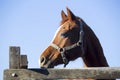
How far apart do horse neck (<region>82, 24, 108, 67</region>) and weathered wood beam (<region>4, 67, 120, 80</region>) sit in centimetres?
235

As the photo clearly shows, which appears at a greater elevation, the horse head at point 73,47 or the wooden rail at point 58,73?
the horse head at point 73,47

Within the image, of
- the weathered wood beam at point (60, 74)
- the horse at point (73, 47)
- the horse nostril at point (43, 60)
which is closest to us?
the weathered wood beam at point (60, 74)

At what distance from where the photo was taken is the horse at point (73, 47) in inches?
255

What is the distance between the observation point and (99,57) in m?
6.47

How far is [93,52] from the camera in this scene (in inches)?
260

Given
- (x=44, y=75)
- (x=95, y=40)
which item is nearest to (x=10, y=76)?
(x=44, y=75)

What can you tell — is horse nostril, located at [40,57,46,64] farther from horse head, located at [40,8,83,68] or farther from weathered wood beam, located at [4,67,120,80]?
weathered wood beam, located at [4,67,120,80]

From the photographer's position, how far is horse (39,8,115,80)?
646 cm

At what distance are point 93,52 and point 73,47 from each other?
1.37 ft

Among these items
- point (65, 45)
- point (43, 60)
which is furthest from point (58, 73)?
point (65, 45)

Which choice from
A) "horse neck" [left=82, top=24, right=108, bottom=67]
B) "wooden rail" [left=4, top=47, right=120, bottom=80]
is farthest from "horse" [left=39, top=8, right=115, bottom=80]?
"wooden rail" [left=4, top=47, right=120, bottom=80]

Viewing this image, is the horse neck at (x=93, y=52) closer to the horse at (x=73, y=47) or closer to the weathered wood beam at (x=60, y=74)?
the horse at (x=73, y=47)

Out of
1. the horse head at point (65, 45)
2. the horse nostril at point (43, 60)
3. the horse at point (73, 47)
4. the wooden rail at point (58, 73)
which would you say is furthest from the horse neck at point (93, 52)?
the wooden rail at point (58, 73)

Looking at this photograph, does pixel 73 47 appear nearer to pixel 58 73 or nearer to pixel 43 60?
pixel 43 60
